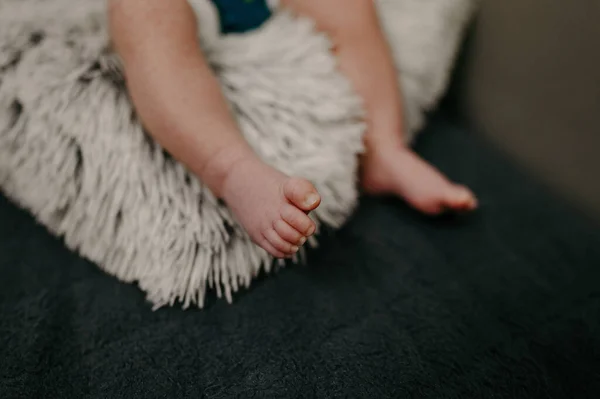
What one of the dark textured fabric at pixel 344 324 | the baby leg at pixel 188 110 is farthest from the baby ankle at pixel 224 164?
the dark textured fabric at pixel 344 324

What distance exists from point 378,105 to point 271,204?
0.75 feet

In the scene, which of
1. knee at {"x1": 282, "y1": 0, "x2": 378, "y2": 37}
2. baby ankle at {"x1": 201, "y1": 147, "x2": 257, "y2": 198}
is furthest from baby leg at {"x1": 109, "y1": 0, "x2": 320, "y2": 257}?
knee at {"x1": 282, "y1": 0, "x2": 378, "y2": 37}

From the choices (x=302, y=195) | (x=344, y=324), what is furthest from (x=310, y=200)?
(x=344, y=324)

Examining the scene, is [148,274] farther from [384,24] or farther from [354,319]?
[384,24]

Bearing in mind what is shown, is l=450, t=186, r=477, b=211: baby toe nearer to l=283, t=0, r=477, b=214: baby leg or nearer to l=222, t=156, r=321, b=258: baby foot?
l=283, t=0, r=477, b=214: baby leg

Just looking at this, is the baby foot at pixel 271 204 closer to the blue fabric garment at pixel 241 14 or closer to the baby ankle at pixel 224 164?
the baby ankle at pixel 224 164

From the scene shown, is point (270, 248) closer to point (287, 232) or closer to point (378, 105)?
point (287, 232)

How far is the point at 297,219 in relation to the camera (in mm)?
351

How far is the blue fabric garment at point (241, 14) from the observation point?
0.52m

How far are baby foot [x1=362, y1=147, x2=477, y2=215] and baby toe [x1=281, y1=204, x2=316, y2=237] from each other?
0.63ft

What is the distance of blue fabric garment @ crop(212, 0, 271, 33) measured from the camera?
1.70 feet

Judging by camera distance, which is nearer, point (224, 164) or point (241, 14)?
point (224, 164)

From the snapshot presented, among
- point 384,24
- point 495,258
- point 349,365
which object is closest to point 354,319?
point 349,365

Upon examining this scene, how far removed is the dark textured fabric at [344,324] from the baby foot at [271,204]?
77 millimetres
